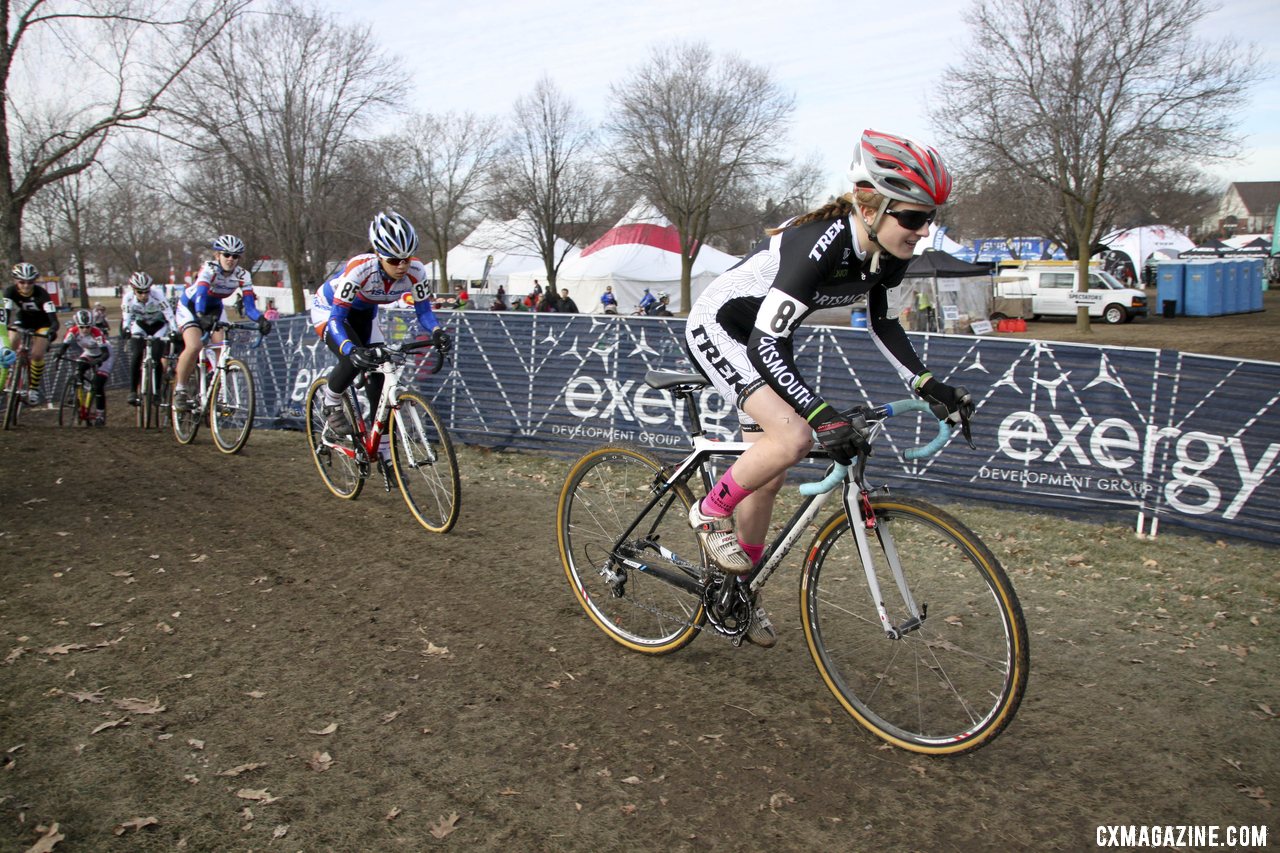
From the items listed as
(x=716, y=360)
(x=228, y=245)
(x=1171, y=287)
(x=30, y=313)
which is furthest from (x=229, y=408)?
(x=1171, y=287)

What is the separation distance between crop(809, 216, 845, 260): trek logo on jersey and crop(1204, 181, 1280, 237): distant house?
136m

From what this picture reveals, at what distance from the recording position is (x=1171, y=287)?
36.9 metres

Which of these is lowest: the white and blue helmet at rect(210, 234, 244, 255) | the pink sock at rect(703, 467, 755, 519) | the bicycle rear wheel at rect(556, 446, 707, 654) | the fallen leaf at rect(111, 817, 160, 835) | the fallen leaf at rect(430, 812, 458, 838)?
the fallen leaf at rect(430, 812, 458, 838)

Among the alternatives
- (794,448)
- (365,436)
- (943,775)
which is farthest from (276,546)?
(943,775)

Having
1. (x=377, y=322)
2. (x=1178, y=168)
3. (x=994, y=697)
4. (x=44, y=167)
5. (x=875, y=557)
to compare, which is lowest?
(x=994, y=697)

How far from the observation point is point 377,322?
7.74 m

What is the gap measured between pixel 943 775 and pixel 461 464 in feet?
23.6

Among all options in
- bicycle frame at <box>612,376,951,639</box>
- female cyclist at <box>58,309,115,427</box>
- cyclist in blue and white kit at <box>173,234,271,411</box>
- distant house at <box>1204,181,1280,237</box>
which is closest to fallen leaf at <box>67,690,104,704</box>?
bicycle frame at <box>612,376,951,639</box>

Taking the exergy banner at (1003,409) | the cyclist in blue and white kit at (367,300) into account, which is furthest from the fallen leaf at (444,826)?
the exergy banner at (1003,409)

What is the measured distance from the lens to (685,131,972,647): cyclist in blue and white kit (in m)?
3.45

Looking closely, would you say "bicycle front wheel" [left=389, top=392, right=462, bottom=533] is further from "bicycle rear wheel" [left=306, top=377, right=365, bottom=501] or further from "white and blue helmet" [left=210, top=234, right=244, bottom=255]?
"white and blue helmet" [left=210, top=234, right=244, bottom=255]

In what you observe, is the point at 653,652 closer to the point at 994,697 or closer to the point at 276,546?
the point at 994,697

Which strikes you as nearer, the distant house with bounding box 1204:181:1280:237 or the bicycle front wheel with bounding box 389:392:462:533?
the bicycle front wheel with bounding box 389:392:462:533

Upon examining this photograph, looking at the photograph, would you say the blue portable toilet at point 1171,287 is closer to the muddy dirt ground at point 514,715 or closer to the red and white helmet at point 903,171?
the muddy dirt ground at point 514,715
